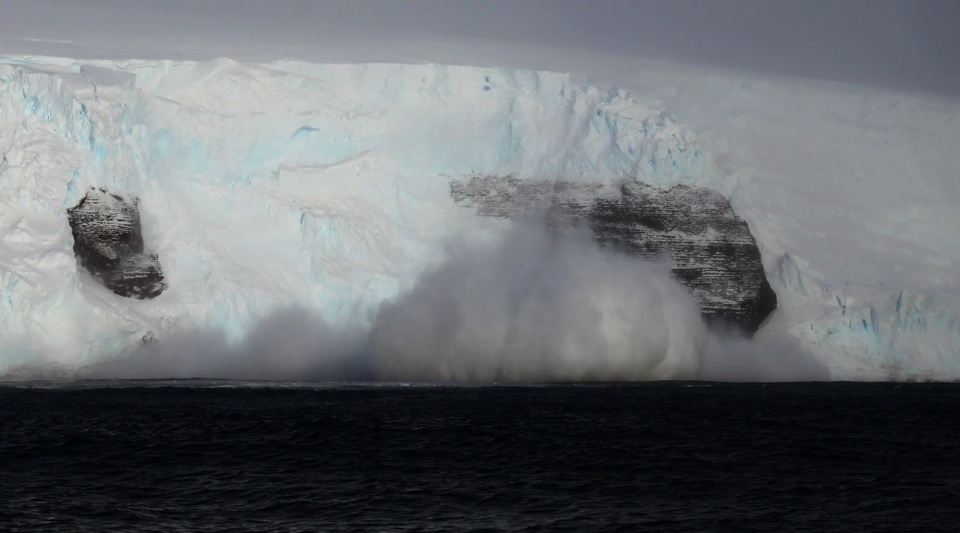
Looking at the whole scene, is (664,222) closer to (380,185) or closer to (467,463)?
(380,185)

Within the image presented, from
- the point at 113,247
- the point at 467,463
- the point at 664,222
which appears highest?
the point at 664,222

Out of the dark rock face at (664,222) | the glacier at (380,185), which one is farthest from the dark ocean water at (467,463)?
the dark rock face at (664,222)

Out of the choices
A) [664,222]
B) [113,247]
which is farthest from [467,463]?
[664,222]

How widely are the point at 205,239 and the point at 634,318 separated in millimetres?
24404

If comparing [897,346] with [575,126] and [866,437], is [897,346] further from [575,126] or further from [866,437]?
[866,437]

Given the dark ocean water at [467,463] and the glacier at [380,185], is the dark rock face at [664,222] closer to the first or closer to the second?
the glacier at [380,185]

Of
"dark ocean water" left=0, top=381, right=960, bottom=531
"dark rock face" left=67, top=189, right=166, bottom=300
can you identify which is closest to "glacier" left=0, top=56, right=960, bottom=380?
"dark rock face" left=67, top=189, right=166, bottom=300

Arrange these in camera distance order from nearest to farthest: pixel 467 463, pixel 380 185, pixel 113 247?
1. pixel 467 463
2. pixel 113 247
3. pixel 380 185

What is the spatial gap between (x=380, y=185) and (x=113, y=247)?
16.8 meters

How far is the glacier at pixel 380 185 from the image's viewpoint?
70.2 meters

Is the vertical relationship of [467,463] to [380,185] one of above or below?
below

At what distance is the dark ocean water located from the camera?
29.9 m

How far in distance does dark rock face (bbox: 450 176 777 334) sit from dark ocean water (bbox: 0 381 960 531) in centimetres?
2245

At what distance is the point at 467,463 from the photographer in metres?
37.9
